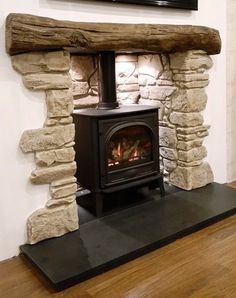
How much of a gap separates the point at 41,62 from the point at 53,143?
0.51 metres

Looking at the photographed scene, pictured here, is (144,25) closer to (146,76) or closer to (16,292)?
(146,76)

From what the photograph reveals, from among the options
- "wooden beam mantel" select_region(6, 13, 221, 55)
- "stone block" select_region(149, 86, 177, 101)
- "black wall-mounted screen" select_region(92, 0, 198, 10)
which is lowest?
"stone block" select_region(149, 86, 177, 101)

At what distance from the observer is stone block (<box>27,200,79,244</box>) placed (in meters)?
2.18

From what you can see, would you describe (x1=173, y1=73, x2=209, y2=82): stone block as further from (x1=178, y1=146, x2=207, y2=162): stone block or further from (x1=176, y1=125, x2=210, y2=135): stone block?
(x1=178, y1=146, x2=207, y2=162): stone block

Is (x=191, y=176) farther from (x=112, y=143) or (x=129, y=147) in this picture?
(x=112, y=143)

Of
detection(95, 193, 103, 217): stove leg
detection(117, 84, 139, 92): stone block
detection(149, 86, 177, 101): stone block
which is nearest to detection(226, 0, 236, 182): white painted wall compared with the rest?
detection(149, 86, 177, 101): stone block

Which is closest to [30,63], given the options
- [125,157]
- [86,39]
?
[86,39]

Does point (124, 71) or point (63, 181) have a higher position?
point (124, 71)

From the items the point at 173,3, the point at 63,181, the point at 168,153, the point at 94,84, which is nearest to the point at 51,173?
the point at 63,181

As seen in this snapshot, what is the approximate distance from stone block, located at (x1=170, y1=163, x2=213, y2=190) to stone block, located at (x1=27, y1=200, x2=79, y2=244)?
1104mm

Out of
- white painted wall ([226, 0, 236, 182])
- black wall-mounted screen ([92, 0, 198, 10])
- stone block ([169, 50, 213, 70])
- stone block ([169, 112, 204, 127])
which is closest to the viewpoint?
black wall-mounted screen ([92, 0, 198, 10])

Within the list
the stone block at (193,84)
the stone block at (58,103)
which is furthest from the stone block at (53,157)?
the stone block at (193,84)

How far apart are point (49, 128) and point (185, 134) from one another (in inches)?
49.7

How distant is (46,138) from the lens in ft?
7.00
